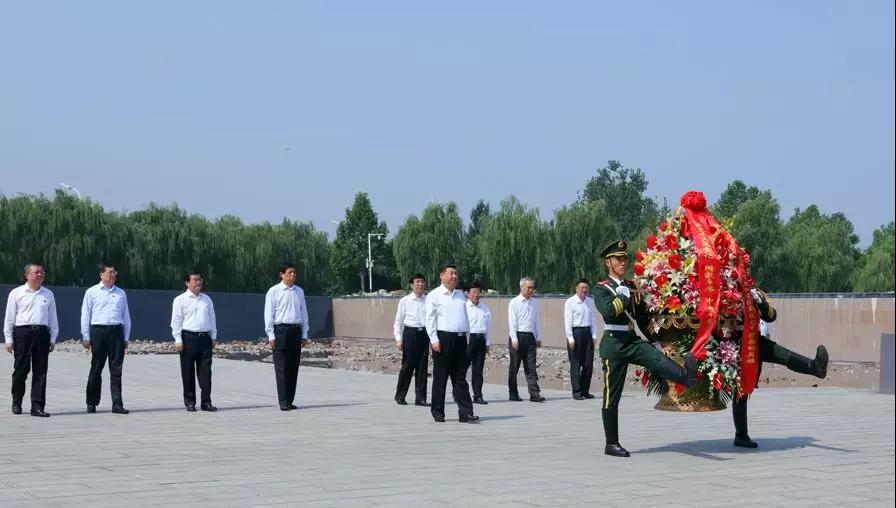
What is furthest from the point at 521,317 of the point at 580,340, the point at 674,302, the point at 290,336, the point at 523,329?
the point at 674,302

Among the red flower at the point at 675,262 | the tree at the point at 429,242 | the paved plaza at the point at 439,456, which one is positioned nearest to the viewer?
the paved plaza at the point at 439,456

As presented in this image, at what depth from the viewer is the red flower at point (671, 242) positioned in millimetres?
9498

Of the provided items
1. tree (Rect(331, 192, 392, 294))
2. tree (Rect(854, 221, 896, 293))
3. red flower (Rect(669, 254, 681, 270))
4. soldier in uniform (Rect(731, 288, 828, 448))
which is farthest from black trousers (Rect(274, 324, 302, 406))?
tree (Rect(331, 192, 392, 294))

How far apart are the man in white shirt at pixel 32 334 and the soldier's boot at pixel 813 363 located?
8023mm

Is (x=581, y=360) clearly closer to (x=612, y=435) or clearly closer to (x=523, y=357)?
(x=523, y=357)

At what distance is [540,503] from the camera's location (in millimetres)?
6836

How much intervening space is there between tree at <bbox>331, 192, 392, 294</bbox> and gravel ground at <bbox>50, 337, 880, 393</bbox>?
41.3 meters

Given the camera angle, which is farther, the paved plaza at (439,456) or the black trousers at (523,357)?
the black trousers at (523,357)

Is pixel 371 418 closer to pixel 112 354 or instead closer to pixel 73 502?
pixel 112 354

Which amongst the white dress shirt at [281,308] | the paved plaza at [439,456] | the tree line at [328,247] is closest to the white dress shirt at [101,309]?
the paved plaza at [439,456]

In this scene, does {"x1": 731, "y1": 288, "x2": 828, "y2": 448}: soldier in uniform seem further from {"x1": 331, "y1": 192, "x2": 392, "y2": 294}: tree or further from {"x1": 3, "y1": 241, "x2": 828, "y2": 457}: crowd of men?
{"x1": 331, "y1": 192, "x2": 392, "y2": 294}: tree

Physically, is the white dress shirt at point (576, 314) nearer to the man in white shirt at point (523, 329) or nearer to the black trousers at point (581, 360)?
the black trousers at point (581, 360)

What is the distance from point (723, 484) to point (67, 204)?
44.7 metres

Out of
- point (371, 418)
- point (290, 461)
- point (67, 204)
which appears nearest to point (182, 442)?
point (290, 461)
